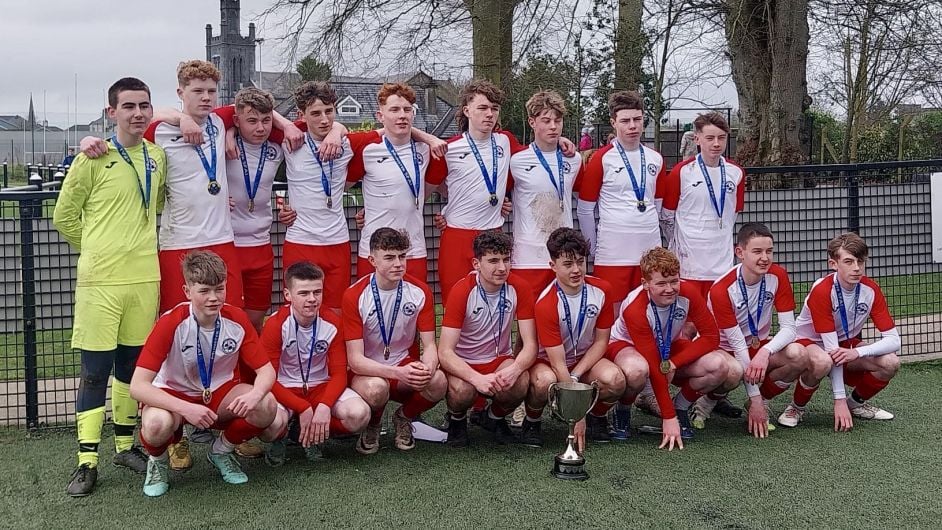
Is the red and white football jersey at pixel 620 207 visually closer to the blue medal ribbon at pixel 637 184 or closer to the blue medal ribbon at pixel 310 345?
the blue medal ribbon at pixel 637 184

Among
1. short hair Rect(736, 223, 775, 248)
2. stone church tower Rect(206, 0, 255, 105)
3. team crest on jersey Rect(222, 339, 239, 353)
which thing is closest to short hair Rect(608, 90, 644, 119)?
short hair Rect(736, 223, 775, 248)

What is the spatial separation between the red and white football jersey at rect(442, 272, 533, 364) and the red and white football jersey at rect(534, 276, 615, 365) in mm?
125

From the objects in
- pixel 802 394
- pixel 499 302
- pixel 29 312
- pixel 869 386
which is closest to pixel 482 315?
pixel 499 302

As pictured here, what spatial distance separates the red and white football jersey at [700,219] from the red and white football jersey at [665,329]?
53 centimetres

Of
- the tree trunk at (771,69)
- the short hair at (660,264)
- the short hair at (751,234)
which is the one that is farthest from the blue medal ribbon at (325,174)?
the tree trunk at (771,69)

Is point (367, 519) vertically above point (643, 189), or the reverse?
point (643, 189)

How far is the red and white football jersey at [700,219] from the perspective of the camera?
218 inches

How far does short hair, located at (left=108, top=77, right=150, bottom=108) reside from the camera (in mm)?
4348

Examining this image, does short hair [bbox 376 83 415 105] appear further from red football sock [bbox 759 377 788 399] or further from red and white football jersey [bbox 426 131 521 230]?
red football sock [bbox 759 377 788 399]

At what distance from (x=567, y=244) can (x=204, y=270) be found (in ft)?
6.09

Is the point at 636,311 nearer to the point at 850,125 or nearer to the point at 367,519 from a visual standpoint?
the point at 367,519

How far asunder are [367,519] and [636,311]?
193cm

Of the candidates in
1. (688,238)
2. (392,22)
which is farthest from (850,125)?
(688,238)

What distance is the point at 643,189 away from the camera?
17.7 feet
